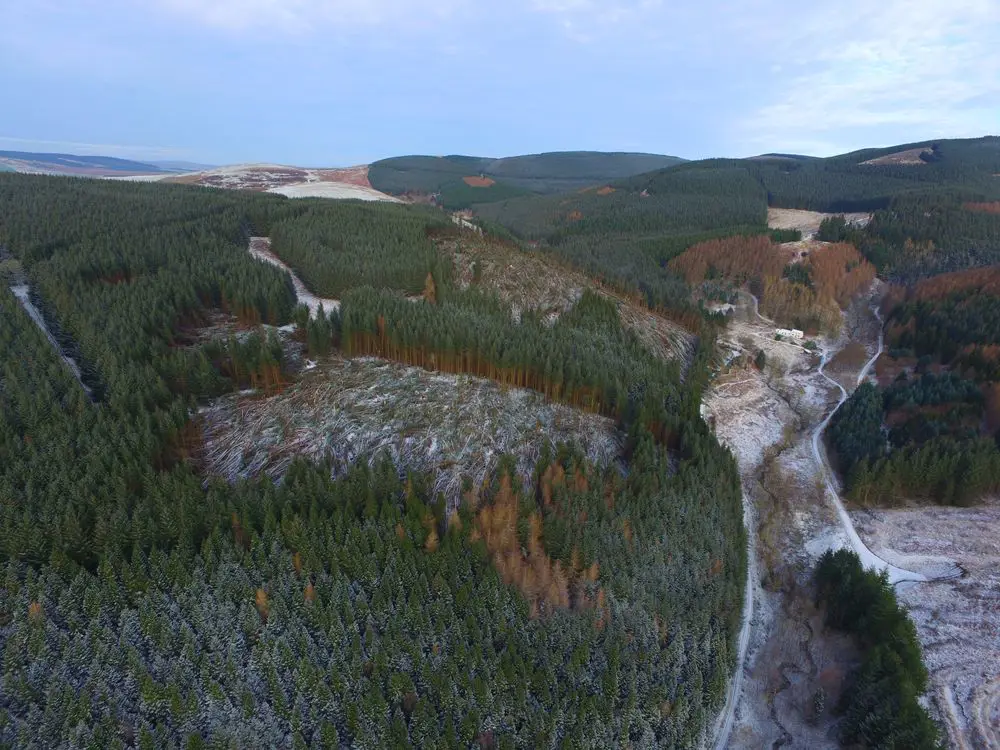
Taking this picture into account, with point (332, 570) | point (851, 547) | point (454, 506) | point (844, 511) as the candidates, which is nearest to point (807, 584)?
point (851, 547)

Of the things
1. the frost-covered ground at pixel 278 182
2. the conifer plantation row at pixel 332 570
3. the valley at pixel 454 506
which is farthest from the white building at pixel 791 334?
the frost-covered ground at pixel 278 182

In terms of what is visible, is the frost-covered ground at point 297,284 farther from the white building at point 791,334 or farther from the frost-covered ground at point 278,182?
the frost-covered ground at point 278,182

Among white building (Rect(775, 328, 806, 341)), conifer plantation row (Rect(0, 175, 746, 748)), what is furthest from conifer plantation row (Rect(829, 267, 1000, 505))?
conifer plantation row (Rect(0, 175, 746, 748))

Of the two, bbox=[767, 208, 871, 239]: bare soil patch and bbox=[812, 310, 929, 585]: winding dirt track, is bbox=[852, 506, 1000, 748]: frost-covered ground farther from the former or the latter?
bbox=[767, 208, 871, 239]: bare soil patch

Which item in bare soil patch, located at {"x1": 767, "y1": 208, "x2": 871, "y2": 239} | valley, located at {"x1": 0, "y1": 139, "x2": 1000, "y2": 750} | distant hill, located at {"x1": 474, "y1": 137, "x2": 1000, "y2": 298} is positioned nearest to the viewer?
valley, located at {"x1": 0, "y1": 139, "x2": 1000, "y2": 750}

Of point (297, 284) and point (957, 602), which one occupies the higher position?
point (297, 284)

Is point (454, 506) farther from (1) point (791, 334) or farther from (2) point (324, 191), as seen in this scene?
(2) point (324, 191)
